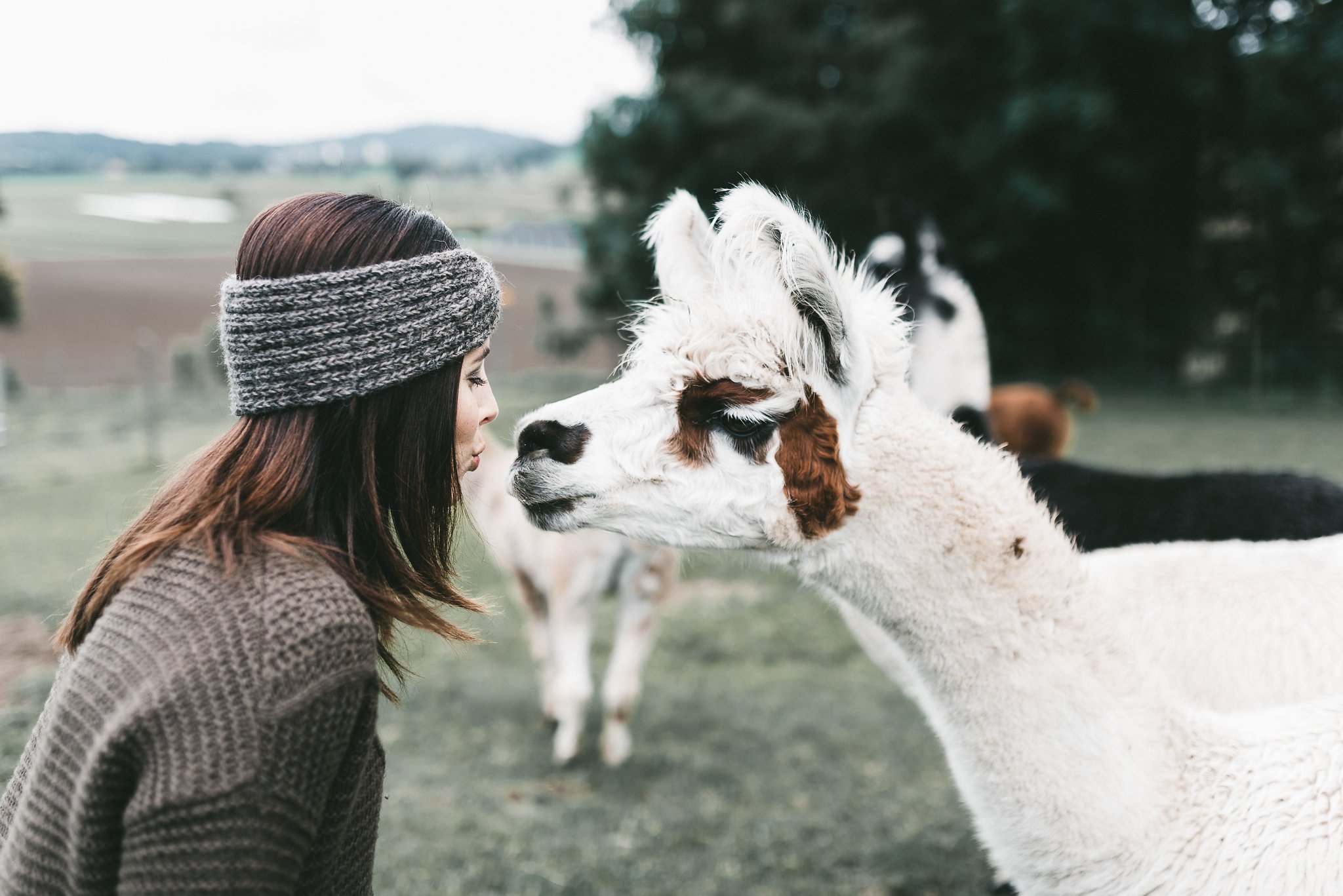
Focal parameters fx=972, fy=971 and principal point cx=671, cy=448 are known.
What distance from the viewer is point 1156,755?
1617 mm

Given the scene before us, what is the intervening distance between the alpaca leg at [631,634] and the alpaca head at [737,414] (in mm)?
2614

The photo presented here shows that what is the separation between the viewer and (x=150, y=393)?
446 inches

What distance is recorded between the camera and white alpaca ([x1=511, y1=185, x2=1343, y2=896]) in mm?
1597

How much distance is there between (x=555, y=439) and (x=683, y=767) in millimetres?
2972

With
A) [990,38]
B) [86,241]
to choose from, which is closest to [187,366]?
[86,241]

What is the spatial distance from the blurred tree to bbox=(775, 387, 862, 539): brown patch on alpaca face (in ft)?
14.7

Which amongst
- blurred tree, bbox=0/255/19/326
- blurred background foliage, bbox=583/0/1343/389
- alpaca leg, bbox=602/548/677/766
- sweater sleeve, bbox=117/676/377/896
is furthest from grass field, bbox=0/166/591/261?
blurred background foliage, bbox=583/0/1343/389

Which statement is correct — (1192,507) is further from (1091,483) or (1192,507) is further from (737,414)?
(737,414)

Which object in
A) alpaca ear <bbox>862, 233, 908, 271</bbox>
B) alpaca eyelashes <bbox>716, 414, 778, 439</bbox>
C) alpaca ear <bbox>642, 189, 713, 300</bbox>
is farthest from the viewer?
alpaca ear <bbox>862, 233, 908, 271</bbox>

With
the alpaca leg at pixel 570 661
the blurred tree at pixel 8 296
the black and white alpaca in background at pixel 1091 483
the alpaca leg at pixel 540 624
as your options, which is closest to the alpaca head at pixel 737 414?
the black and white alpaca in background at pixel 1091 483

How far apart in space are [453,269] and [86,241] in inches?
265

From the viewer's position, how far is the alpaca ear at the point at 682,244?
80.7 inches

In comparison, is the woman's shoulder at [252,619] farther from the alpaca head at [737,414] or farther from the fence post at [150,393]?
the fence post at [150,393]

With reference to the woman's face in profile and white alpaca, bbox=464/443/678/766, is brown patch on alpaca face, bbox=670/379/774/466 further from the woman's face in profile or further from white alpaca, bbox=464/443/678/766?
white alpaca, bbox=464/443/678/766
